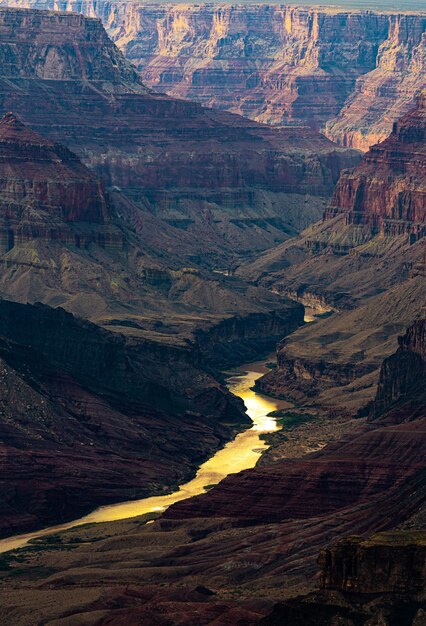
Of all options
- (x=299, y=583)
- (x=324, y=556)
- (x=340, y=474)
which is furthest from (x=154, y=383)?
(x=324, y=556)

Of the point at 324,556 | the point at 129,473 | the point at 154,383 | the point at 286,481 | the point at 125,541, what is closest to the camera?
the point at 324,556

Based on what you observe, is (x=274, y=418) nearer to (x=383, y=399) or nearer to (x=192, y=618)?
(x=383, y=399)

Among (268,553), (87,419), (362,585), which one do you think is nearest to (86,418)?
(87,419)

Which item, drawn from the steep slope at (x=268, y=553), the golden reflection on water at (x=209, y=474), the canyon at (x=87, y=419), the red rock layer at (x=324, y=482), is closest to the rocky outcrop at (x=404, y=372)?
the steep slope at (x=268, y=553)

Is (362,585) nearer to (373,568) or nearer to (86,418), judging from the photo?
(373,568)

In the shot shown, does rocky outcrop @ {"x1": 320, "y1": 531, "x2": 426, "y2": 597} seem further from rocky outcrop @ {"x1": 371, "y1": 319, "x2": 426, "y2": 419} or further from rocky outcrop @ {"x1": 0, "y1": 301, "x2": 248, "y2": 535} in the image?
rocky outcrop @ {"x1": 371, "y1": 319, "x2": 426, "y2": 419}

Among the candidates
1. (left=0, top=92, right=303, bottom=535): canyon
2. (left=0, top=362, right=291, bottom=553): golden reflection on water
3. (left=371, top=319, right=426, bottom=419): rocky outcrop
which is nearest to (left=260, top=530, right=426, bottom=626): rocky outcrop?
(left=0, top=362, right=291, bottom=553): golden reflection on water

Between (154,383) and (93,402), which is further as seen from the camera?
(154,383)
